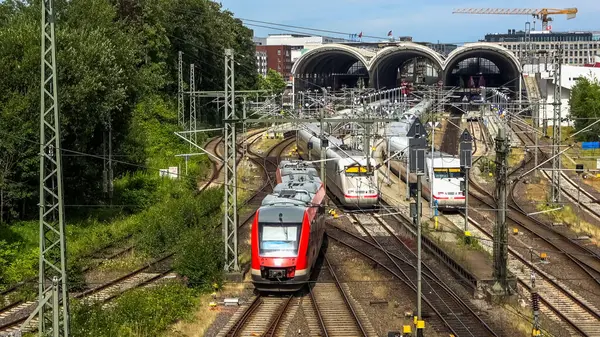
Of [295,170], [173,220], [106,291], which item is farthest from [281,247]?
[295,170]

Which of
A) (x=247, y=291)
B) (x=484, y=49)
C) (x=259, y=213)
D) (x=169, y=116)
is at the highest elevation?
(x=484, y=49)

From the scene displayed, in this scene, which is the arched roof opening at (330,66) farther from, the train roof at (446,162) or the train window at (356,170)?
the train window at (356,170)

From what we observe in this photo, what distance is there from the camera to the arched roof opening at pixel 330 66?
77438 millimetres

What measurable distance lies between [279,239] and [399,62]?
259 ft

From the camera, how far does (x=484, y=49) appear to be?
240 ft

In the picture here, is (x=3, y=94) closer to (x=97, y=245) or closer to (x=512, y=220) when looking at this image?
(x=97, y=245)

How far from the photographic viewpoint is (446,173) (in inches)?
1135

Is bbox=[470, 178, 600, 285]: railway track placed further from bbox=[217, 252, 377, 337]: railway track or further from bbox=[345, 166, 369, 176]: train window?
bbox=[217, 252, 377, 337]: railway track

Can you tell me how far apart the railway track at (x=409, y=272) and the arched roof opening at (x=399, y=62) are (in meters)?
44.1

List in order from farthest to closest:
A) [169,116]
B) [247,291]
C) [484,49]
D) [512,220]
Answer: [484,49], [169,116], [512,220], [247,291]

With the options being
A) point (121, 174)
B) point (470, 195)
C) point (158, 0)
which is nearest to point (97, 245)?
point (121, 174)

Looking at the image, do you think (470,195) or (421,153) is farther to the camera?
(470,195)

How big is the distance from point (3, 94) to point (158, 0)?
2730 cm

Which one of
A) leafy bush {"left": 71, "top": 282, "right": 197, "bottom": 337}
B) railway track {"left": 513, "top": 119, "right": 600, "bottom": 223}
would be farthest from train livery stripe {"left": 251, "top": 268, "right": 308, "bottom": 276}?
railway track {"left": 513, "top": 119, "right": 600, "bottom": 223}
